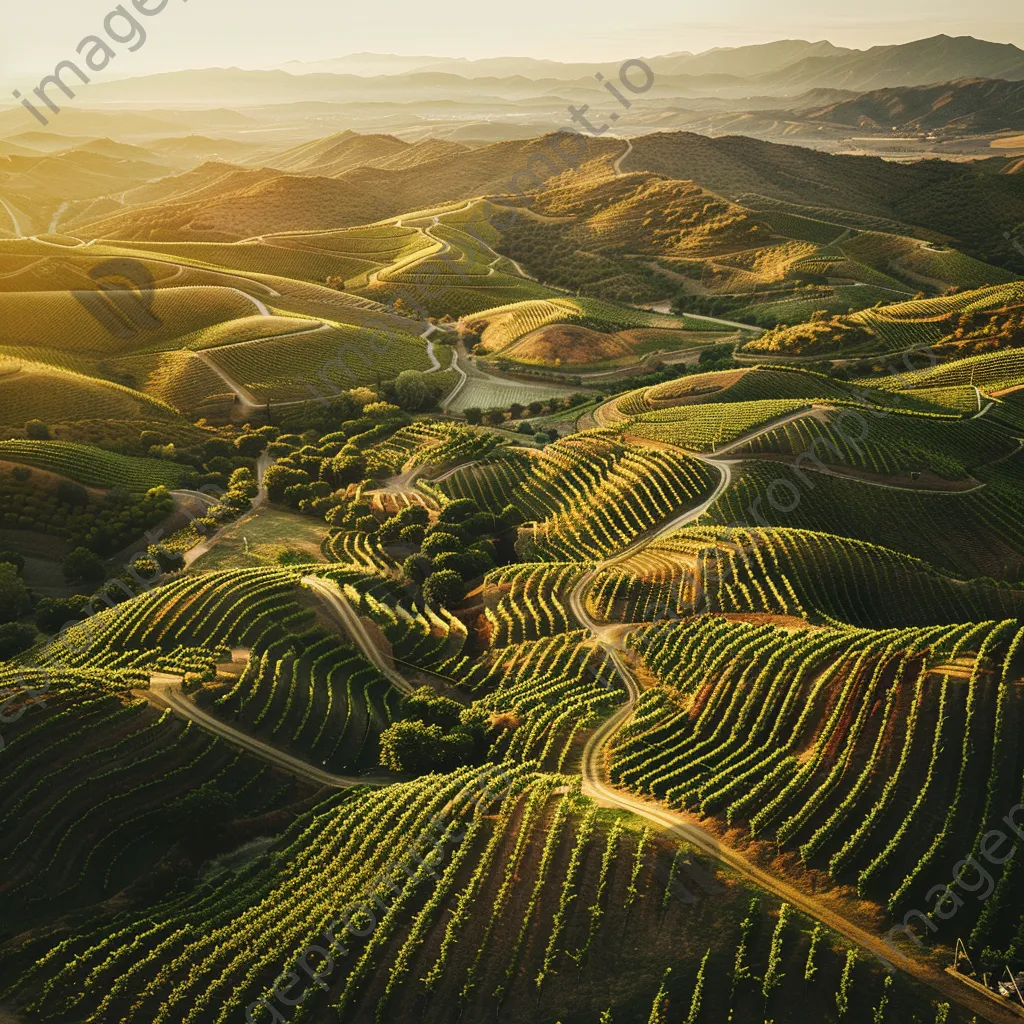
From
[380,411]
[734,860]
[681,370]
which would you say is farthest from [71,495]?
[681,370]

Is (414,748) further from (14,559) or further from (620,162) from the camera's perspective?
(620,162)

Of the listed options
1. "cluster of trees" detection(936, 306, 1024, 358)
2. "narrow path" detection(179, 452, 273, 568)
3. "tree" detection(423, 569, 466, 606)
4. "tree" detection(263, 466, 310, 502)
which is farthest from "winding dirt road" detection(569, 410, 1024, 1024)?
"cluster of trees" detection(936, 306, 1024, 358)

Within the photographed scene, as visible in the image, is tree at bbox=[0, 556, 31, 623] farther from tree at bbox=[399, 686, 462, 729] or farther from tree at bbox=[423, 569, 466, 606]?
tree at bbox=[399, 686, 462, 729]

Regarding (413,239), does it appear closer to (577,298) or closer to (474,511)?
(577,298)

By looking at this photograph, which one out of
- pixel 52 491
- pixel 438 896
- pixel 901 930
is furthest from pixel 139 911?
pixel 52 491

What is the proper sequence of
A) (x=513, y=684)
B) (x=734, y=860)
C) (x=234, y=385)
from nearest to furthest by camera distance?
1. (x=734, y=860)
2. (x=513, y=684)
3. (x=234, y=385)
